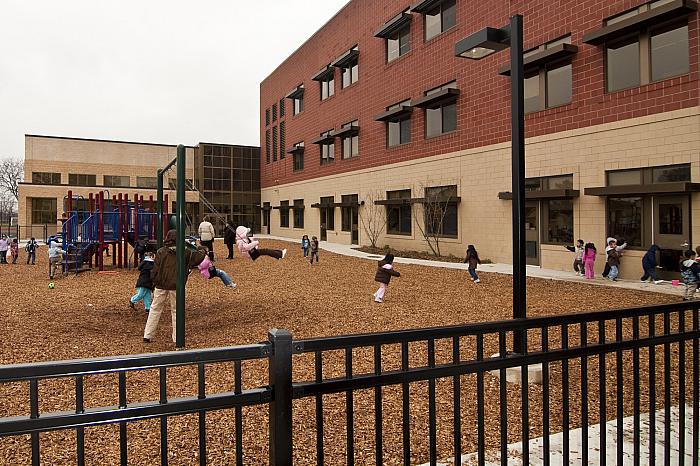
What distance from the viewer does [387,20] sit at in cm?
2884

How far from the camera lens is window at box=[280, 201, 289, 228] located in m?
45.2

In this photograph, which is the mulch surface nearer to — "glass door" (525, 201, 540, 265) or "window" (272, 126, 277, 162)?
"glass door" (525, 201, 540, 265)

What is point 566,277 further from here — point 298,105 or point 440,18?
point 298,105

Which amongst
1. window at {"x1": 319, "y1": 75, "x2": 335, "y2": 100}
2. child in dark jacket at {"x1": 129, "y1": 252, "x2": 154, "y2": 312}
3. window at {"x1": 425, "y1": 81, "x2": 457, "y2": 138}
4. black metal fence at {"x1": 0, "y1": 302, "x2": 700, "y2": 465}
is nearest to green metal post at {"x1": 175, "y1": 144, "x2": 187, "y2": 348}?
child in dark jacket at {"x1": 129, "y1": 252, "x2": 154, "y2": 312}

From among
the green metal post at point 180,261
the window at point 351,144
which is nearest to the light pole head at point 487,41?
the green metal post at point 180,261

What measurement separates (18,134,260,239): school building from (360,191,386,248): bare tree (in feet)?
66.1

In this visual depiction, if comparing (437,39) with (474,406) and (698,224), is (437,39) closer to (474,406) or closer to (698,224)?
(698,224)

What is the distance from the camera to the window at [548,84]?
18.0 m

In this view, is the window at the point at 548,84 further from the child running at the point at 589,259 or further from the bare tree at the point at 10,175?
the bare tree at the point at 10,175

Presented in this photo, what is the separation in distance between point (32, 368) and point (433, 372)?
62.6 inches

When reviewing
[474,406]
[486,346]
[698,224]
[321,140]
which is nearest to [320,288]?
[486,346]

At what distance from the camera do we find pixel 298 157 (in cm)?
4244

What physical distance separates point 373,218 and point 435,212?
6.97m

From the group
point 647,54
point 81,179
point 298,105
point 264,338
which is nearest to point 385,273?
point 264,338
